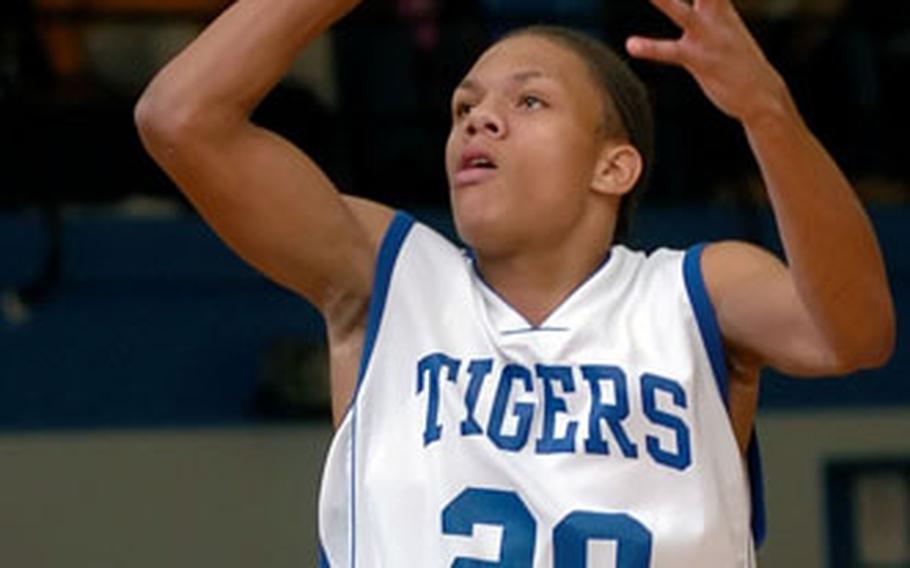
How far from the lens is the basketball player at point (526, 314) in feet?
10.5

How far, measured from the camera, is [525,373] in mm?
3295

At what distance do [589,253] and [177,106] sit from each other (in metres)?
0.60

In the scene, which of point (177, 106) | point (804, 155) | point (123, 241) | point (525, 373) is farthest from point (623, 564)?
point (123, 241)

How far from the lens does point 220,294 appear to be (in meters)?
6.88

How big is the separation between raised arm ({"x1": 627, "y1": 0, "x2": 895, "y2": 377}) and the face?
262 mm

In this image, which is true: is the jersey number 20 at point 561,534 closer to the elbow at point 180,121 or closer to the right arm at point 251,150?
the right arm at point 251,150

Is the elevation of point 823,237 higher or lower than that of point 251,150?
lower

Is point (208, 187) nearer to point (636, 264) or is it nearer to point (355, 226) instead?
point (355, 226)

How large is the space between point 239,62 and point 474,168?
1.11ft

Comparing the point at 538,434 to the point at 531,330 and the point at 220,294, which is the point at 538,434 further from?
the point at 220,294

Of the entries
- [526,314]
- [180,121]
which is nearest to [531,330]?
[526,314]

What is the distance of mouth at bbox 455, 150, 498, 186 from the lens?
3.31 m

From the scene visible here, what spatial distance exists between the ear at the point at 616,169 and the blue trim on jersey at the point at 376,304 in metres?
0.27

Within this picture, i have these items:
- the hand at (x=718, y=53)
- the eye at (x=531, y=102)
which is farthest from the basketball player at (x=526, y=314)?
the hand at (x=718, y=53)
